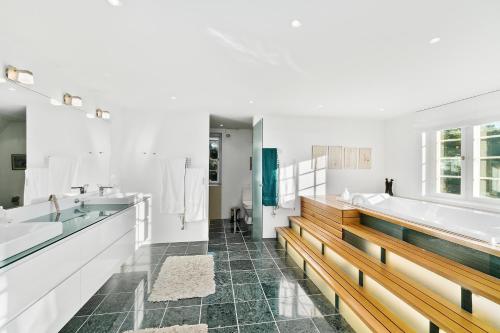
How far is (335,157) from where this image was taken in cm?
470

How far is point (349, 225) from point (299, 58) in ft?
7.08

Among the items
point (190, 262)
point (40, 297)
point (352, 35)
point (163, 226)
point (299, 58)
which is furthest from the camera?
point (163, 226)

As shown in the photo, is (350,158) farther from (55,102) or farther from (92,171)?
(55,102)

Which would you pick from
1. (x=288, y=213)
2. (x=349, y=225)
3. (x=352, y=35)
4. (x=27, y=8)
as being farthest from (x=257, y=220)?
(x=27, y=8)

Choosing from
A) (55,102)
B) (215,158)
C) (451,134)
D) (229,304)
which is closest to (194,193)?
(215,158)

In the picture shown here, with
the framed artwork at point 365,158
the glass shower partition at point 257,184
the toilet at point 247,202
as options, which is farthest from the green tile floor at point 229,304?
the framed artwork at point 365,158

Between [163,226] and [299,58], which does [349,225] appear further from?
[163,226]

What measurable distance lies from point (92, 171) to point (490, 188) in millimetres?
5305

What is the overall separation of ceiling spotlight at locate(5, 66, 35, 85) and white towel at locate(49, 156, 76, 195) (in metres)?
0.76

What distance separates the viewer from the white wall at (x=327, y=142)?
448cm

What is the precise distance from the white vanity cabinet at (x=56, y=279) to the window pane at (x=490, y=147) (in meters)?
4.68

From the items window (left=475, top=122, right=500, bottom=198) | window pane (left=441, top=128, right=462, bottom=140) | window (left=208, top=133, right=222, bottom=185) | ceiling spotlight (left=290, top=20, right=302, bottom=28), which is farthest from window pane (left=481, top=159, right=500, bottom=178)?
window (left=208, top=133, right=222, bottom=185)

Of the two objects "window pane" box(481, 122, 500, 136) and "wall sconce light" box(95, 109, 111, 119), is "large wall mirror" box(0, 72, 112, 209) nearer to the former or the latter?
"wall sconce light" box(95, 109, 111, 119)

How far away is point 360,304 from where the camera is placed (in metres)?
1.94
